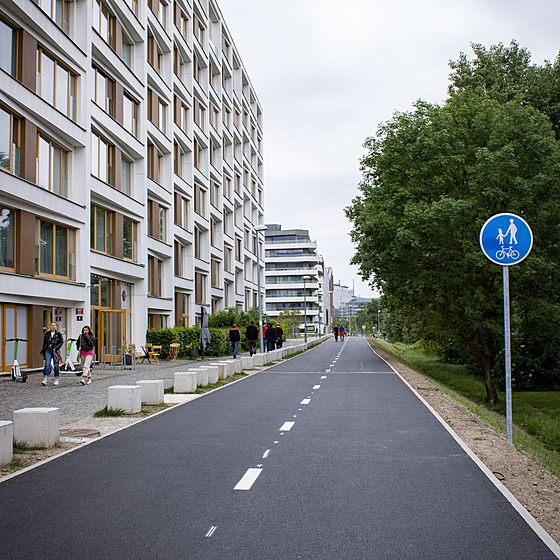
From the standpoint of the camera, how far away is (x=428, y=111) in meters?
23.8

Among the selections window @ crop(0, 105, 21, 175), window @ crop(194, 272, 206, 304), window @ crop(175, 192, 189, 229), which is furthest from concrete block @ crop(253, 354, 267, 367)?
window @ crop(194, 272, 206, 304)

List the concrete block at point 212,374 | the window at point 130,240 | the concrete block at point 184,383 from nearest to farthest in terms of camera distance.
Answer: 1. the concrete block at point 184,383
2. the concrete block at point 212,374
3. the window at point 130,240

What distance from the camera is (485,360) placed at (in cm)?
2216

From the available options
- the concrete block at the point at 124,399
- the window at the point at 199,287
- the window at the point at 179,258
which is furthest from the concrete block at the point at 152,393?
the window at the point at 199,287

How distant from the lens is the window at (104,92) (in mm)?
28703

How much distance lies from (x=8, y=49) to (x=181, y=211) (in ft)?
68.9

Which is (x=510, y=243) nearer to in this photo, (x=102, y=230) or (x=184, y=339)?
(x=102, y=230)

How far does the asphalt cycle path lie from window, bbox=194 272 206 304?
122 ft

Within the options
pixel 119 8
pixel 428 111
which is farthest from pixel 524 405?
pixel 119 8

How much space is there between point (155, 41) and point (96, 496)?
36.1 metres

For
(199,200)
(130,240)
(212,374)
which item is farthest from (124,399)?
(199,200)

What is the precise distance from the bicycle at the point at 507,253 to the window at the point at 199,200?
127 ft

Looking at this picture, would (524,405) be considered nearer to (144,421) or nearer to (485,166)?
(485,166)

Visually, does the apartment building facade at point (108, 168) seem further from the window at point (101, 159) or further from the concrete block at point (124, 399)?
the concrete block at point (124, 399)
